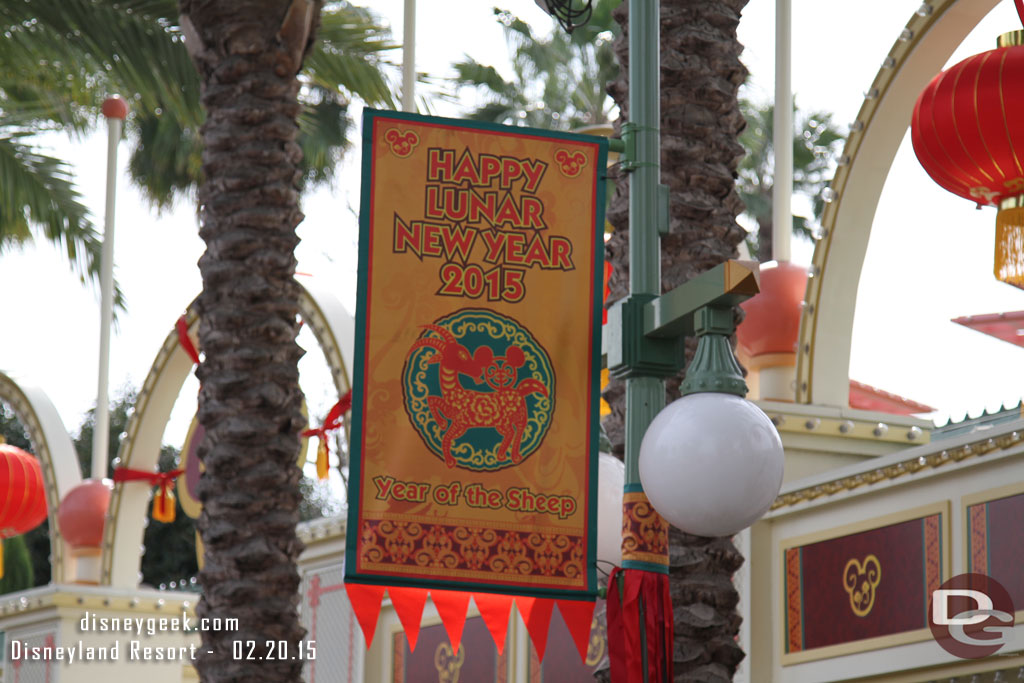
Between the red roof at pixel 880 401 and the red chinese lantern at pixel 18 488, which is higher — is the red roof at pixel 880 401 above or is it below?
above

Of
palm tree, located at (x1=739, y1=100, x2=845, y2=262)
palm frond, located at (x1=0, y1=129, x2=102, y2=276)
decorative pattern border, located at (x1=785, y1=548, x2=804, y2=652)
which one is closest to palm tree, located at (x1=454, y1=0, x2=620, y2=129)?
palm tree, located at (x1=739, y1=100, x2=845, y2=262)

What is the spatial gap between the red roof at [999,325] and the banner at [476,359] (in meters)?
5.89

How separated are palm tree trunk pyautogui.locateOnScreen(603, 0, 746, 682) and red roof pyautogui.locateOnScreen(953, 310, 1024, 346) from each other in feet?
15.2

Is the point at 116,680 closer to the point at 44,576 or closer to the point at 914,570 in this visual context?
the point at 914,570

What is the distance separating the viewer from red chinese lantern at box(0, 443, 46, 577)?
15.3m

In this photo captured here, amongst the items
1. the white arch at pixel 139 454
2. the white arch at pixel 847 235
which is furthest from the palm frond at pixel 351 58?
the white arch at pixel 847 235

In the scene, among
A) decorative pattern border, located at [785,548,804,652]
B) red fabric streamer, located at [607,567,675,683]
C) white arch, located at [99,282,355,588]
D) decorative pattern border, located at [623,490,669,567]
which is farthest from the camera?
white arch, located at [99,282,355,588]

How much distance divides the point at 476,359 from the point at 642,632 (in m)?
1.03

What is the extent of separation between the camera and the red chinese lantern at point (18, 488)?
1534cm

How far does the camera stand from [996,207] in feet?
23.7

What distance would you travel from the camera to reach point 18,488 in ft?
50.4

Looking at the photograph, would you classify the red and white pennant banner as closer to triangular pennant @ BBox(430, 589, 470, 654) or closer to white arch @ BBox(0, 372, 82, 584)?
triangular pennant @ BBox(430, 589, 470, 654)

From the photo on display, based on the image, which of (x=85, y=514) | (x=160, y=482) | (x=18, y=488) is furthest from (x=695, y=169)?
(x=18, y=488)

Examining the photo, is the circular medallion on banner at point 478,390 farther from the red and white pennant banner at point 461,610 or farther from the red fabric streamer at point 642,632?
the red fabric streamer at point 642,632
